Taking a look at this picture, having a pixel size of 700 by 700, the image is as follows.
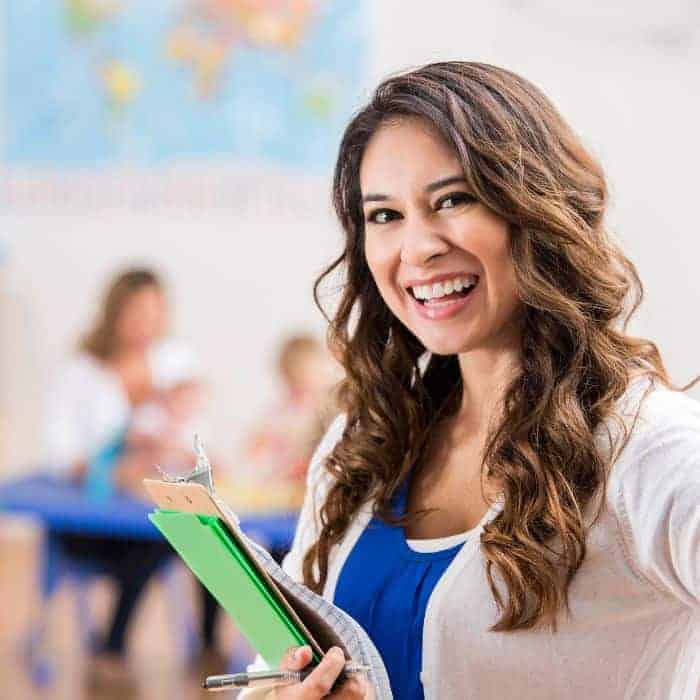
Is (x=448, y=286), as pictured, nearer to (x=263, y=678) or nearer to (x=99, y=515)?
(x=263, y=678)

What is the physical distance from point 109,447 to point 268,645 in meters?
3.79

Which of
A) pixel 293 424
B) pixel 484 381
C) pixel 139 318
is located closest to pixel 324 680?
pixel 484 381

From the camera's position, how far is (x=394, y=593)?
5.33 feet

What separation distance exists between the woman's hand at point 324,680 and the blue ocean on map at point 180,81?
5.49 meters

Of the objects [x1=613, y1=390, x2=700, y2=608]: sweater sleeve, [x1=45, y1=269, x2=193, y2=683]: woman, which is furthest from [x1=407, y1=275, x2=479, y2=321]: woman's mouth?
[x1=45, y1=269, x2=193, y2=683]: woman

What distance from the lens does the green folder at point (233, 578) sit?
1.44m

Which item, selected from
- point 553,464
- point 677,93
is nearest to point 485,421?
point 553,464

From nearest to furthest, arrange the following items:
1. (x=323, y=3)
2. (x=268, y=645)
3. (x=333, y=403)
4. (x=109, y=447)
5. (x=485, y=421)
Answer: (x=268, y=645), (x=485, y=421), (x=333, y=403), (x=109, y=447), (x=323, y=3)

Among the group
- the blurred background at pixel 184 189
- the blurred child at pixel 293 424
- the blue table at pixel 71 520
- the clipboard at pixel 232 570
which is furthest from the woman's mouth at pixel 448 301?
the blurred background at pixel 184 189

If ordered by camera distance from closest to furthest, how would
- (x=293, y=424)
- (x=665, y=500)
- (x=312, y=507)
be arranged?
(x=665, y=500) → (x=312, y=507) → (x=293, y=424)

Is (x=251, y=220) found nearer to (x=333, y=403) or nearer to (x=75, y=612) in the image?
(x=75, y=612)

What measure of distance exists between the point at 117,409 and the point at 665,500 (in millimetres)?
4512

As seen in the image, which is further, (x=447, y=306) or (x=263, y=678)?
(x=447, y=306)

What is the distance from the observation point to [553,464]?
154 cm
